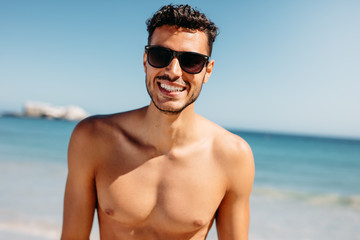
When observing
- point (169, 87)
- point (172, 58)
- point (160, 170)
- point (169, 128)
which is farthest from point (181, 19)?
point (160, 170)

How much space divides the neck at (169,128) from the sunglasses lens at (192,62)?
0.27m

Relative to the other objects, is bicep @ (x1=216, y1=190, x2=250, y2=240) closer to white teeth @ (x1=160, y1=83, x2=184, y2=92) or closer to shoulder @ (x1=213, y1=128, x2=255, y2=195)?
shoulder @ (x1=213, y1=128, x2=255, y2=195)

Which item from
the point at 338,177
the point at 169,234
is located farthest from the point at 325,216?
the point at 338,177

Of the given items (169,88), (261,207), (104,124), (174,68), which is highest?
(174,68)

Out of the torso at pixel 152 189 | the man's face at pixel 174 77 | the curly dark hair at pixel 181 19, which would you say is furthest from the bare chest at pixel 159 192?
the curly dark hair at pixel 181 19

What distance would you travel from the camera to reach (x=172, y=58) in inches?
62.6

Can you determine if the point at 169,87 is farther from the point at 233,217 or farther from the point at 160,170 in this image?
the point at 233,217

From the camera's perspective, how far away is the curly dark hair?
63.1 inches

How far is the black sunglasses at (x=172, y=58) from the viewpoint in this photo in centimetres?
159

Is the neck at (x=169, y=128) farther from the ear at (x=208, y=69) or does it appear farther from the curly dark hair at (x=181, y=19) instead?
the curly dark hair at (x=181, y=19)

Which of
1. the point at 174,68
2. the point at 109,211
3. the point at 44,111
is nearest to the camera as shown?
the point at 174,68

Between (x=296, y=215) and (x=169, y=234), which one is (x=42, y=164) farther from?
(x=169, y=234)

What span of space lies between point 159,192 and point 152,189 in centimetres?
5

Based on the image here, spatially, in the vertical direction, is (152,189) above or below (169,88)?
below
